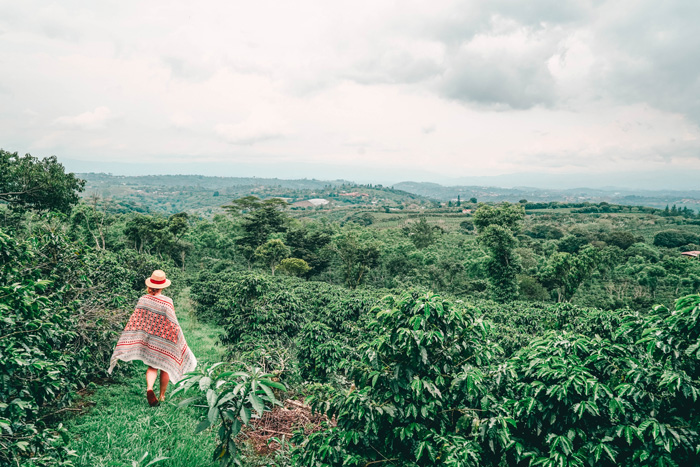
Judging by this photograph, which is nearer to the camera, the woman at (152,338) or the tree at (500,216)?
the woman at (152,338)

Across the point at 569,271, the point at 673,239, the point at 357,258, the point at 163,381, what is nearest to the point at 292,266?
the point at 357,258

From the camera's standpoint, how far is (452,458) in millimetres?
3307

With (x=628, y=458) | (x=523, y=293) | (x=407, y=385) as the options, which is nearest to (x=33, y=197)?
(x=407, y=385)

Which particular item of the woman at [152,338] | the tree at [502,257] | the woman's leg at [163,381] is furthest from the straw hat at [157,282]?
the tree at [502,257]

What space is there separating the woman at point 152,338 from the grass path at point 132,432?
0.40m

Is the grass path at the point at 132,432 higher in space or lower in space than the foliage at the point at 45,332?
lower

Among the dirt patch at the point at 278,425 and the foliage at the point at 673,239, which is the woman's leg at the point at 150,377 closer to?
the dirt patch at the point at 278,425

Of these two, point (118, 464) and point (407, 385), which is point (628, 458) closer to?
point (407, 385)

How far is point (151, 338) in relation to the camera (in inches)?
217

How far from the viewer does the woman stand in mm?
5449

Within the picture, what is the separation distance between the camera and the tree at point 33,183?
59.8 feet

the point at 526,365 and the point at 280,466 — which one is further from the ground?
the point at 526,365

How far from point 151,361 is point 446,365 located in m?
4.37

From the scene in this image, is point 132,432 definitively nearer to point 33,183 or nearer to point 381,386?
point 381,386
